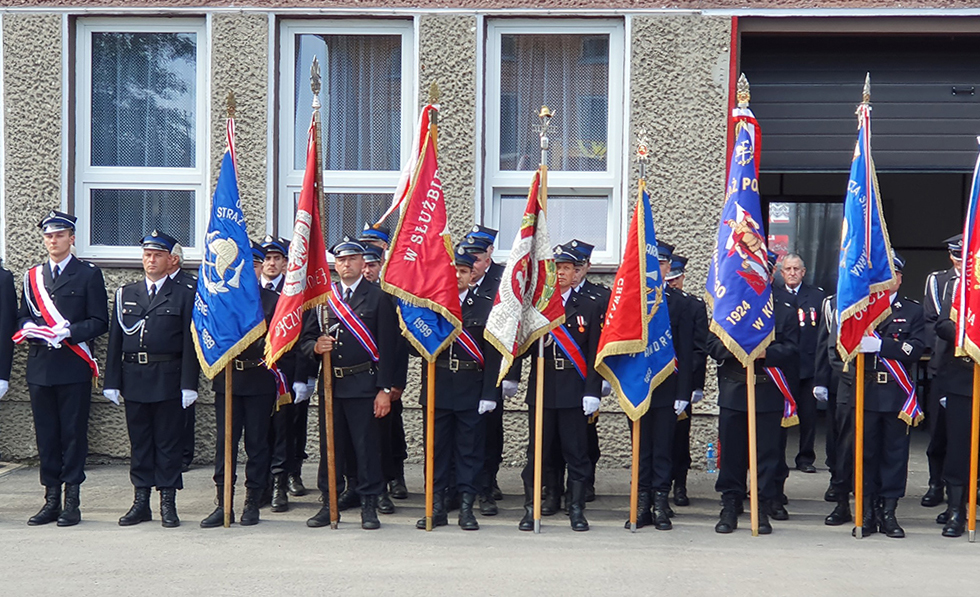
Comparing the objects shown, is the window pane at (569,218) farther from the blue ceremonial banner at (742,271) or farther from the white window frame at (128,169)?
the white window frame at (128,169)

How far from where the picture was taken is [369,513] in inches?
267

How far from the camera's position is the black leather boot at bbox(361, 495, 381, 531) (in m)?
6.76

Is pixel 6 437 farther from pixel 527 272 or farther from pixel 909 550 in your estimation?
pixel 909 550

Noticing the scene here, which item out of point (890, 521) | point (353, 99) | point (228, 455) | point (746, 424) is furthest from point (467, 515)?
point (353, 99)

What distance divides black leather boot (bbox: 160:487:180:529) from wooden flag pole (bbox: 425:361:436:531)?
1632 mm

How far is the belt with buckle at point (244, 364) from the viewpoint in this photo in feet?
22.9

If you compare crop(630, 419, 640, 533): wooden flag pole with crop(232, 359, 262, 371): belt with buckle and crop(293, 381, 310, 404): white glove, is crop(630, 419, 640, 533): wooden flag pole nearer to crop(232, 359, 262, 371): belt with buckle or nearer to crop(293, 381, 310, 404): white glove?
crop(293, 381, 310, 404): white glove

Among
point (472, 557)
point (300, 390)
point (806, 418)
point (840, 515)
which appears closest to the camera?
point (472, 557)

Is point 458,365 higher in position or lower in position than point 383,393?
higher

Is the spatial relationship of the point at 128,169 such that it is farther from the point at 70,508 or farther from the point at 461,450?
the point at 461,450

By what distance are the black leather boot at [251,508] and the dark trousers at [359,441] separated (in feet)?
1.38

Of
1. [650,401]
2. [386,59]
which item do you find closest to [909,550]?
[650,401]

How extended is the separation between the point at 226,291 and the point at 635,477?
9.58 ft

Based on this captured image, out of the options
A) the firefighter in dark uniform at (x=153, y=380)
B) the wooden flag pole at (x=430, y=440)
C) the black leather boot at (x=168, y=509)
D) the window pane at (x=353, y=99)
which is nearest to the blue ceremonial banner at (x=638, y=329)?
the wooden flag pole at (x=430, y=440)
